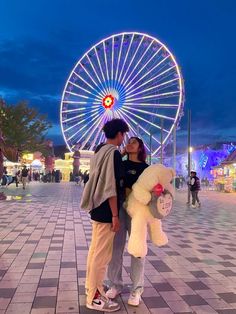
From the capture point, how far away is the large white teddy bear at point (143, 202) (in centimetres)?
411

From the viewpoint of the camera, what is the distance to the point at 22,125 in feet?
120

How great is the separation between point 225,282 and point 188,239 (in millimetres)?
3411

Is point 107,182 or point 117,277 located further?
point 117,277

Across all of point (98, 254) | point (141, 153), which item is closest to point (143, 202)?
point (141, 153)

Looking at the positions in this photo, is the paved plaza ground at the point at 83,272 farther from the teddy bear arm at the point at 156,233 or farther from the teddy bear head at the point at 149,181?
the teddy bear head at the point at 149,181

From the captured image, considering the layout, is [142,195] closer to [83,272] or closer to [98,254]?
[98,254]

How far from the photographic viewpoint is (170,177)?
13.9 feet

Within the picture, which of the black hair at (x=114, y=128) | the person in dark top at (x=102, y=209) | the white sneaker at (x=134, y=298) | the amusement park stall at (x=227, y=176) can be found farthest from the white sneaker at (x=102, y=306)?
the amusement park stall at (x=227, y=176)

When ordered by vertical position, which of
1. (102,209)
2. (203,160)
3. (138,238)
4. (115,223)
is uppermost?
(203,160)

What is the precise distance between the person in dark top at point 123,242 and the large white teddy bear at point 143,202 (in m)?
0.13

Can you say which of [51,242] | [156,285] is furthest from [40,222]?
[156,285]

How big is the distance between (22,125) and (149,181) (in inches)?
1330

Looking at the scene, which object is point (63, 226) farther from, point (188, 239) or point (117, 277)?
point (117, 277)

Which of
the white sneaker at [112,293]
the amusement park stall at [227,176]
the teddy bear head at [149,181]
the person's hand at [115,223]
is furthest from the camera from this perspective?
the amusement park stall at [227,176]
